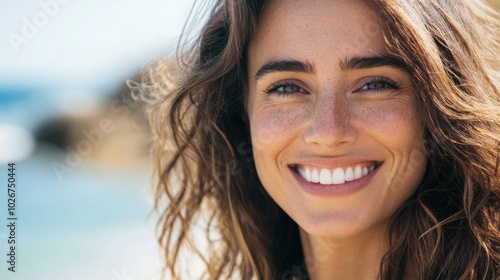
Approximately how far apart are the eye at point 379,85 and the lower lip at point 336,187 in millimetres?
256

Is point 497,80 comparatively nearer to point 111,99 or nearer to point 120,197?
point 120,197

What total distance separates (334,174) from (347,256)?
393mm

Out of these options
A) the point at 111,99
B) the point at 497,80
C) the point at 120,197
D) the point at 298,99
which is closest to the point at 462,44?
the point at 497,80

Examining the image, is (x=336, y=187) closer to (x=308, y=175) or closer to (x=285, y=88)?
(x=308, y=175)

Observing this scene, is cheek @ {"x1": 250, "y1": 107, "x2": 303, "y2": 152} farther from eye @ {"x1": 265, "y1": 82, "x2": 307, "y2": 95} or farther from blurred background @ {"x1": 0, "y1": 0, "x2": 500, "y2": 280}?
blurred background @ {"x1": 0, "y1": 0, "x2": 500, "y2": 280}

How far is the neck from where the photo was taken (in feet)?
7.86

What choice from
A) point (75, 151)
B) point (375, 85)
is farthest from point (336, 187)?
point (75, 151)

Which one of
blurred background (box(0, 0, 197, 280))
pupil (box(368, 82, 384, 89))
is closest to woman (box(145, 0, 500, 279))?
pupil (box(368, 82, 384, 89))

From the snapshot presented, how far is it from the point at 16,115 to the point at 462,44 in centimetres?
970

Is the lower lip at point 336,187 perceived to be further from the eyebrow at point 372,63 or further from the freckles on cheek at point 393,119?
the eyebrow at point 372,63

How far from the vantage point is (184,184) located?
2998 millimetres

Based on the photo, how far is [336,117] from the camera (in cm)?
214

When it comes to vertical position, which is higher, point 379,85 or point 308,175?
point 379,85

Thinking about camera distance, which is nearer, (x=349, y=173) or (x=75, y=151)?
(x=349, y=173)
